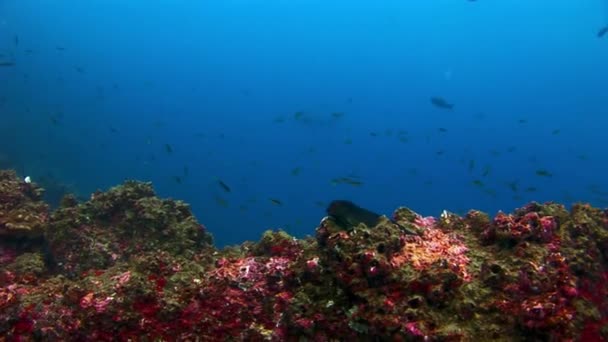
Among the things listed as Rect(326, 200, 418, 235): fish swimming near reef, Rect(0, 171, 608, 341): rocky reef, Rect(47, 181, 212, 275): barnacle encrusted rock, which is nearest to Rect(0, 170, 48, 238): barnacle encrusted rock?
Rect(47, 181, 212, 275): barnacle encrusted rock

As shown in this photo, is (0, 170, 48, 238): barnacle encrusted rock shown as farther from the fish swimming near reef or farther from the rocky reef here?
the fish swimming near reef

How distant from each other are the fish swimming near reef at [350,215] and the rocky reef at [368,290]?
9cm

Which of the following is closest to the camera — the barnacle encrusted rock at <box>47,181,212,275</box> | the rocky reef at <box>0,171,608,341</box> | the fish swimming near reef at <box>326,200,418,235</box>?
the rocky reef at <box>0,171,608,341</box>

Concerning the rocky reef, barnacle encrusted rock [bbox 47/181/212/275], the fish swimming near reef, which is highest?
barnacle encrusted rock [bbox 47/181/212/275]

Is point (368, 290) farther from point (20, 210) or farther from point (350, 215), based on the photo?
point (20, 210)

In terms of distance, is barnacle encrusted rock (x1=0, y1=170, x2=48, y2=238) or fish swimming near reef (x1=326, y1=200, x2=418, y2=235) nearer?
fish swimming near reef (x1=326, y1=200, x2=418, y2=235)

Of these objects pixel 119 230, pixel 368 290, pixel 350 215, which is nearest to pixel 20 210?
pixel 119 230

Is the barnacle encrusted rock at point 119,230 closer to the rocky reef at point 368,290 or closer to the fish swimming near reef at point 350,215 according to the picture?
the rocky reef at point 368,290

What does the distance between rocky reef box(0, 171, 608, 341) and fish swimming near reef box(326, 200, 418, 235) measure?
9cm

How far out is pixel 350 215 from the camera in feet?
14.7

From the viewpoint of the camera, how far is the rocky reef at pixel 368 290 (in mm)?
3512

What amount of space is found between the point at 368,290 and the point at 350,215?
942 millimetres

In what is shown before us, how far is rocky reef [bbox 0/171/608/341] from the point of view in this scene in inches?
138

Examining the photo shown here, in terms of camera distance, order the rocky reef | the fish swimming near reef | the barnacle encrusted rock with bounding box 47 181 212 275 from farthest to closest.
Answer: the barnacle encrusted rock with bounding box 47 181 212 275, the fish swimming near reef, the rocky reef
